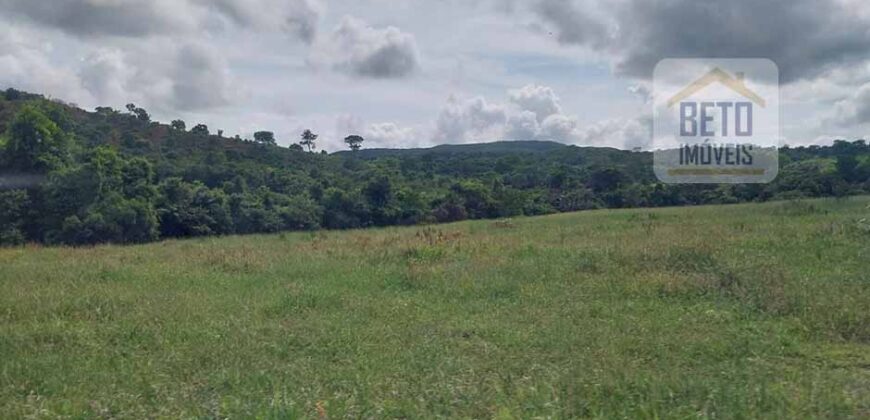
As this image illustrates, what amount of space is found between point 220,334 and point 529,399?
3521mm

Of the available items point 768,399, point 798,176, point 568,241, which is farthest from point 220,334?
point 798,176

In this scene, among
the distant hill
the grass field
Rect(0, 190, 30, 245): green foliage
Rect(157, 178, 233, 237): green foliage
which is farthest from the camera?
the distant hill

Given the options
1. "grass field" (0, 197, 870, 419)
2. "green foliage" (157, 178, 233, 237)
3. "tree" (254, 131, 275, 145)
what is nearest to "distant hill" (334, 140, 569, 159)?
"tree" (254, 131, 275, 145)

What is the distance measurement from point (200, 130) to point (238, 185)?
21491 mm

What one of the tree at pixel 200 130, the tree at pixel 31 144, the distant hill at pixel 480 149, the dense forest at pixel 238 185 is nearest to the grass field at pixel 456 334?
the dense forest at pixel 238 185

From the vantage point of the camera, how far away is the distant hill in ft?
223

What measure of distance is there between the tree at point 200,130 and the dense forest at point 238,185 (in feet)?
0.49

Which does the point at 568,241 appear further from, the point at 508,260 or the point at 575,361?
the point at 575,361

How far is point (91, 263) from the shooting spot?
464 inches

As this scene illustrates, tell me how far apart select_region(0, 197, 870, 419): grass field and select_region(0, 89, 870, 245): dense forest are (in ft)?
45.9

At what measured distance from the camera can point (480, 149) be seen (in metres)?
72.0

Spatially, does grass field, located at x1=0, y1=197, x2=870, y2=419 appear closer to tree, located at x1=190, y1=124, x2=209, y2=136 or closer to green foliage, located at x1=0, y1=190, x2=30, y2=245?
green foliage, located at x1=0, y1=190, x2=30, y2=245

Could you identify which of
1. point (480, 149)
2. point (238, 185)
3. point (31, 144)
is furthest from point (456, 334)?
point (480, 149)

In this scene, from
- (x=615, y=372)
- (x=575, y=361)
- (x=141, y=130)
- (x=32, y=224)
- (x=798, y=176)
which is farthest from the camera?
(x=141, y=130)
